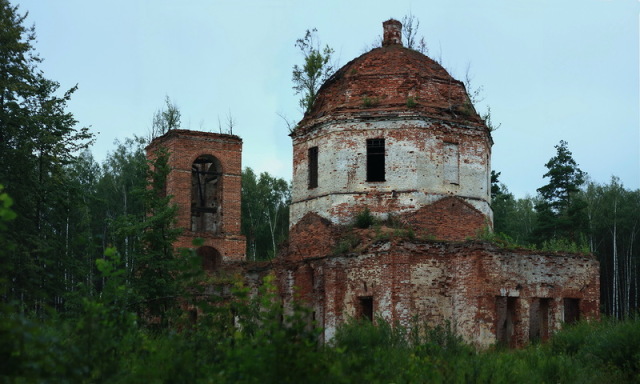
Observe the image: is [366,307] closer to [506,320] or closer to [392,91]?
[506,320]

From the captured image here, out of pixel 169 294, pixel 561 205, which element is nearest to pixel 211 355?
pixel 169 294

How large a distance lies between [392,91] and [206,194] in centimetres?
966

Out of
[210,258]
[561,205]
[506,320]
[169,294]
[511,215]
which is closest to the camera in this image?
[169,294]

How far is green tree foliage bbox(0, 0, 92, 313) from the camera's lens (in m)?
20.2

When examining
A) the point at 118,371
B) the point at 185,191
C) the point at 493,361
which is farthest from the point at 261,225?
the point at 118,371

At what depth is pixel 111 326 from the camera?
7242 mm

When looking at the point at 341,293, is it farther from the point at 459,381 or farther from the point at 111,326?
the point at 111,326

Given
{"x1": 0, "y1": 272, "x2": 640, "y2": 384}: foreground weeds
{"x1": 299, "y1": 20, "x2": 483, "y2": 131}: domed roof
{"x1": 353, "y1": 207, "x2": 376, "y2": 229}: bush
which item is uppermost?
{"x1": 299, "y1": 20, "x2": 483, "y2": 131}: domed roof

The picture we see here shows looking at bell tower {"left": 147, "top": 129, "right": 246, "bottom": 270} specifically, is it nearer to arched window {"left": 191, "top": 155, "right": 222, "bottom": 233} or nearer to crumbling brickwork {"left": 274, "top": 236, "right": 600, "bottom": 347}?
arched window {"left": 191, "top": 155, "right": 222, "bottom": 233}

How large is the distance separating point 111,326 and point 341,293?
12.4 m

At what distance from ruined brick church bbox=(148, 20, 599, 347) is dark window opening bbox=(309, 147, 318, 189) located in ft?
0.11

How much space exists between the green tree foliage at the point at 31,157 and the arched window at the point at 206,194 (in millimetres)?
5456

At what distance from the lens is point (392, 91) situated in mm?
21969

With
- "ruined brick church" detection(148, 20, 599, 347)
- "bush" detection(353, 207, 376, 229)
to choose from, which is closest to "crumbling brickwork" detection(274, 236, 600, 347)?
"ruined brick church" detection(148, 20, 599, 347)
